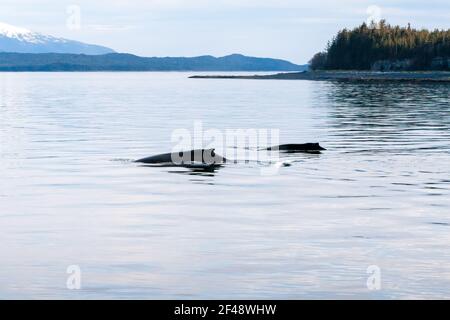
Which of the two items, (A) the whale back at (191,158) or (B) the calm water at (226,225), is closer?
(B) the calm water at (226,225)

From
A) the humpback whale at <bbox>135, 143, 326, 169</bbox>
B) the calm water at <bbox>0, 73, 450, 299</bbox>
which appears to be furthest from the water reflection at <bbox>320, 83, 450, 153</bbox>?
the humpback whale at <bbox>135, 143, 326, 169</bbox>

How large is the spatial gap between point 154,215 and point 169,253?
5464mm

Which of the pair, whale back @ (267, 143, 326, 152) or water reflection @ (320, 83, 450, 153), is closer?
whale back @ (267, 143, 326, 152)

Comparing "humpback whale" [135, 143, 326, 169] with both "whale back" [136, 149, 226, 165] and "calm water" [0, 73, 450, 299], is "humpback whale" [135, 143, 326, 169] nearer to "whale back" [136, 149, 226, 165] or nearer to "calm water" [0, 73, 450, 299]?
"whale back" [136, 149, 226, 165]

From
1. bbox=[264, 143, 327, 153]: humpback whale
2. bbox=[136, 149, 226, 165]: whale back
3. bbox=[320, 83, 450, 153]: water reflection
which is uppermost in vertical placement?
bbox=[136, 149, 226, 165]: whale back

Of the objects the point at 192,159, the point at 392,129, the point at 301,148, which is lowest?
the point at 392,129

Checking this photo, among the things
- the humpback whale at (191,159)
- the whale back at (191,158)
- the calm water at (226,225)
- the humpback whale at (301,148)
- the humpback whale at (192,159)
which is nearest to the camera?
the calm water at (226,225)

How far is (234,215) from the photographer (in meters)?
24.7

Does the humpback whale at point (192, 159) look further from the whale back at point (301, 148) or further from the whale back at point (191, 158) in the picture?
the whale back at point (301, 148)

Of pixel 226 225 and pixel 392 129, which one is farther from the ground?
pixel 226 225

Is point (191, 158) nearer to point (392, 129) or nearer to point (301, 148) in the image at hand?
point (301, 148)

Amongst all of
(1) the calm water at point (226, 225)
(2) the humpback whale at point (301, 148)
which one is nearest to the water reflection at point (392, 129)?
(1) the calm water at point (226, 225)

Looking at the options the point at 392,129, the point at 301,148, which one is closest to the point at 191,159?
the point at 301,148
